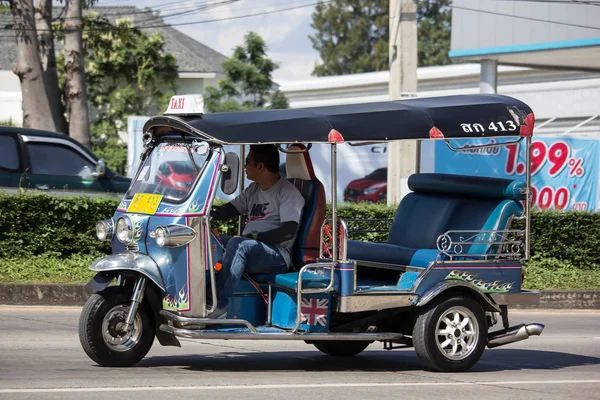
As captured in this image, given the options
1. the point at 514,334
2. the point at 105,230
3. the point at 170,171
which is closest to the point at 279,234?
the point at 170,171

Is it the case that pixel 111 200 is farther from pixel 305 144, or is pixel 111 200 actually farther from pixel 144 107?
pixel 144 107

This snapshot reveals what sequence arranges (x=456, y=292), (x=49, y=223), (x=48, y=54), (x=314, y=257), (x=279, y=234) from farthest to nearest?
1. (x=48, y=54)
2. (x=49, y=223)
3. (x=456, y=292)
4. (x=314, y=257)
5. (x=279, y=234)

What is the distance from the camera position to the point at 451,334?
9.17m

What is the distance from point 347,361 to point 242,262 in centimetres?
178

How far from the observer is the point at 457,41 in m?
27.5

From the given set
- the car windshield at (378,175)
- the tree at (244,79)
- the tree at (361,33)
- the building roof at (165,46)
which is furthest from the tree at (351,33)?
the car windshield at (378,175)

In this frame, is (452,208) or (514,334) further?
(452,208)

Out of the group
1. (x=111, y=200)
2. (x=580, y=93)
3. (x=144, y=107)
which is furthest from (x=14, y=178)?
(x=144, y=107)

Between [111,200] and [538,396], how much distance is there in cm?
866

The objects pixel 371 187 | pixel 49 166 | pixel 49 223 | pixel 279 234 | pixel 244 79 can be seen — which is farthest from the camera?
pixel 244 79

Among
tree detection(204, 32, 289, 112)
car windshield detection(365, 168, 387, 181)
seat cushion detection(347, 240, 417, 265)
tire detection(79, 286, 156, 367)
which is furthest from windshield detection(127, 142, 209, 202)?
tree detection(204, 32, 289, 112)

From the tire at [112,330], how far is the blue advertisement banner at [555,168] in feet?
51.0

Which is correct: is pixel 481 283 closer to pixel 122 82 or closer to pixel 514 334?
pixel 514 334

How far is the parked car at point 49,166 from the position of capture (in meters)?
17.3
